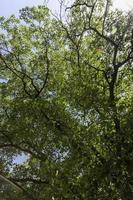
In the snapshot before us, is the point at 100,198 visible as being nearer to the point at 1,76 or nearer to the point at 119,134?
the point at 119,134

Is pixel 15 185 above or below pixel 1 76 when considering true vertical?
below

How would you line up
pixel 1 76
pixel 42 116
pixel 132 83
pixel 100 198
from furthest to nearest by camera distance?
pixel 1 76
pixel 132 83
pixel 42 116
pixel 100 198

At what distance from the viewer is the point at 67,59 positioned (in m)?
24.5

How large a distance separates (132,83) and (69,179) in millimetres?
6459

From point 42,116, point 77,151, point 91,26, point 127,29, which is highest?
point 91,26

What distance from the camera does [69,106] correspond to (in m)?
21.8

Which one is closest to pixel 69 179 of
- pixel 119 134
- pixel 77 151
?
pixel 77 151

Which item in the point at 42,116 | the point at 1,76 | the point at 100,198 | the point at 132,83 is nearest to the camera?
the point at 100,198

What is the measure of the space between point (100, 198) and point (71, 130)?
310 centimetres

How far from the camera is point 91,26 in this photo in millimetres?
24234

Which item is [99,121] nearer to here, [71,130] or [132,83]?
[71,130]

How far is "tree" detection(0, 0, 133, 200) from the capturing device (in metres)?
19.8

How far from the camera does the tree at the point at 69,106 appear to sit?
65.1ft

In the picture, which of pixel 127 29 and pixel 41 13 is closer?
pixel 127 29
